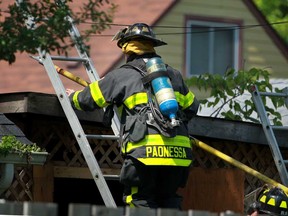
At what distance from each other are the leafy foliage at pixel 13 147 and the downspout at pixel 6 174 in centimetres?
13

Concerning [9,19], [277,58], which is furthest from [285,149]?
[277,58]

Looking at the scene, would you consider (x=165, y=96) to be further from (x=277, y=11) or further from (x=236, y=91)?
(x=277, y=11)

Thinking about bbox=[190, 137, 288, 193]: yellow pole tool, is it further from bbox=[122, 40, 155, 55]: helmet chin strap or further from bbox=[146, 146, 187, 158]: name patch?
bbox=[146, 146, 187, 158]: name patch

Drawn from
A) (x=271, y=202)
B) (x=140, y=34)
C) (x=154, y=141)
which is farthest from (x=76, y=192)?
(x=154, y=141)

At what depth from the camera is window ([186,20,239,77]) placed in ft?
75.0

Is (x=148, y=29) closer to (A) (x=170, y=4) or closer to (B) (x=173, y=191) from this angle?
(B) (x=173, y=191)

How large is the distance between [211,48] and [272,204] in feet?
42.8

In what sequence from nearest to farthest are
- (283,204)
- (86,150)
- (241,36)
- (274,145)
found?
1. (283,204)
2. (86,150)
3. (274,145)
4. (241,36)

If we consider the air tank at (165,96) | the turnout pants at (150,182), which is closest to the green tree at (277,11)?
the turnout pants at (150,182)

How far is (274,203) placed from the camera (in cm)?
1049

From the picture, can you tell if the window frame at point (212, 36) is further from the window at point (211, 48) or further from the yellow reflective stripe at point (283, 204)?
the yellow reflective stripe at point (283, 204)

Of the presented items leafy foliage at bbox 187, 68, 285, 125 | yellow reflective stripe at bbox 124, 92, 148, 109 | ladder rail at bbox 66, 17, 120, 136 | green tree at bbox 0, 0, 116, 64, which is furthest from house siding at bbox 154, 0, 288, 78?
green tree at bbox 0, 0, 116, 64

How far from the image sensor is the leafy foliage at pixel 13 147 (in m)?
10.1

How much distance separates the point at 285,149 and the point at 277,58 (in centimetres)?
1125
